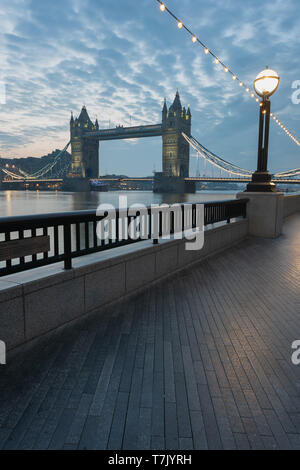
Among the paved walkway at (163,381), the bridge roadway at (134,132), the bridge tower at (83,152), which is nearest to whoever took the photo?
the paved walkway at (163,381)

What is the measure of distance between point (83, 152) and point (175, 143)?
4231 cm

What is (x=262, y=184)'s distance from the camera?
417 inches

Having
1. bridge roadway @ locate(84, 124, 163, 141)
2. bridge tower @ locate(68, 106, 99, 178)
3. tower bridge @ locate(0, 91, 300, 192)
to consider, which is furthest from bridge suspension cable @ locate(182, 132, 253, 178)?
bridge tower @ locate(68, 106, 99, 178)

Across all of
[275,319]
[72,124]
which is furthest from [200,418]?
[72,124]

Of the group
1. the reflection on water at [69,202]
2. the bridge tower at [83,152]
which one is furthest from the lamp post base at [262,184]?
the bridge tower at [83,152]

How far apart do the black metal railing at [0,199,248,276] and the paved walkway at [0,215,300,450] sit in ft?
2.84

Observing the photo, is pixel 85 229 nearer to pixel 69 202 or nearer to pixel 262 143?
pixel 262 143

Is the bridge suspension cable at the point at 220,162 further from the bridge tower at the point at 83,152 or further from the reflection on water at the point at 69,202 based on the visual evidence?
the bridge tower at the point at 83,152

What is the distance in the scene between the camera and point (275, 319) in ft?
13.2

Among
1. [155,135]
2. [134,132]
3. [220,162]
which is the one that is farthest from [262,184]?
[134,132]

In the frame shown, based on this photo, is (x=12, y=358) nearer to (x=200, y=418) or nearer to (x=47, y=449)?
(x=47, y=449)

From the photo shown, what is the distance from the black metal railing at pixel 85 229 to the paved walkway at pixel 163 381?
87cm

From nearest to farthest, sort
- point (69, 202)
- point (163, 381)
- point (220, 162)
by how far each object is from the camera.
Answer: point (163, 381) → point (69, 202) → point (220, 162)

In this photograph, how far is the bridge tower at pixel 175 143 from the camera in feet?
363
